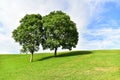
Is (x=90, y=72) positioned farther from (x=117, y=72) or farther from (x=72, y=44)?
(x=72, y=44)

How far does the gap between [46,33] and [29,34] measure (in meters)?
5.17

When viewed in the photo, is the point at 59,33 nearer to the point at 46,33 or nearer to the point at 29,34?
the point at 46,33

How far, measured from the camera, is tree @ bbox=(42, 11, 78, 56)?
86188 mm

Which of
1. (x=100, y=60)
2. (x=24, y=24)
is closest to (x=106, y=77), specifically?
(x=100, y=60)

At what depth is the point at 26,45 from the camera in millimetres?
87125

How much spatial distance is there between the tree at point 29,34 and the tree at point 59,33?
7.22ft

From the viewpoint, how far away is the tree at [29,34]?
86.6 metres

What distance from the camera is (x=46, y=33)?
3457 inches

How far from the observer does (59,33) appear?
86188 millimetres

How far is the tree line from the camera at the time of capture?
3403 inches

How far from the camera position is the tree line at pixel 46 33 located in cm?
8644

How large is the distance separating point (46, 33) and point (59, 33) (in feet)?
14.0

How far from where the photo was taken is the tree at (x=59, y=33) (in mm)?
86188

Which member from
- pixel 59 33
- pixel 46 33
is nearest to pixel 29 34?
pixel 46 33
